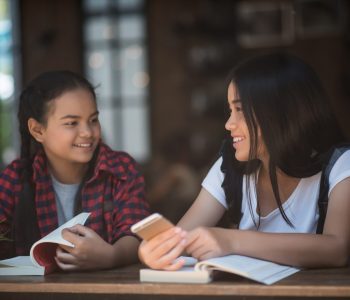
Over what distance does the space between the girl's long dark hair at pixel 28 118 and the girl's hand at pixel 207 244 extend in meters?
0.68

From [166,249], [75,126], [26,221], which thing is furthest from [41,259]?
[75,126]

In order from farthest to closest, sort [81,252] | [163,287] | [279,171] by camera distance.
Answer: [279,171] → [81,252] → [163,287]

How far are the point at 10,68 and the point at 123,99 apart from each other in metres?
1.28

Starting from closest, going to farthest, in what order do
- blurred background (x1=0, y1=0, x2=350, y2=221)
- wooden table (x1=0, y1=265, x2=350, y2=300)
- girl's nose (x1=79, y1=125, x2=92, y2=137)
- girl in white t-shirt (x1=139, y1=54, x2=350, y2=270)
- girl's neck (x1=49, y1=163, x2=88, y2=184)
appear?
wooden table (x1=0, y1=265, x2=350, y2=300), girl in white t-shirt (x1=139, y1=54, x2=350, y2=270), girl's nose (x1=79, y1=125, x2=92, y2=137), girl's neck (x1=49, y1=163, x2=88, y2=184), blurred background (x1=0, y1=0, x2=350, y2=221)

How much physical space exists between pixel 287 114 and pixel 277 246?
1.28 ft

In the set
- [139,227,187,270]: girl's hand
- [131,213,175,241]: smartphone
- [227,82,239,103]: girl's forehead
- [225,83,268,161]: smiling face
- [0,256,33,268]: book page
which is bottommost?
[0,256,33,268]: book page

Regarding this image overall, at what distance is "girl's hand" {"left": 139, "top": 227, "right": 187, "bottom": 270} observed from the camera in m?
1.40

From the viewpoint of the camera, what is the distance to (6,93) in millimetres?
7098

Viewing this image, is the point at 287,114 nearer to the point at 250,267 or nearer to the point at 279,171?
the point at 279,171

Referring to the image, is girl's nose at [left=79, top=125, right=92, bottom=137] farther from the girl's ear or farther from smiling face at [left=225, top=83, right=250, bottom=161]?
smiling face at [left=225, top=83, right=250, bottom=161]

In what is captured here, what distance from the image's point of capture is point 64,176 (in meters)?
2.11

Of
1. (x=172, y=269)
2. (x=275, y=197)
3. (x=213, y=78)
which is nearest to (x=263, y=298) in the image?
(x=172, y=269)

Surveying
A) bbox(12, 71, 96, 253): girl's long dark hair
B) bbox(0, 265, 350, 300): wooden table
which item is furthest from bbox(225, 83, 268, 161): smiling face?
bbox(12, 71, 96, 253): girl's long dark hair

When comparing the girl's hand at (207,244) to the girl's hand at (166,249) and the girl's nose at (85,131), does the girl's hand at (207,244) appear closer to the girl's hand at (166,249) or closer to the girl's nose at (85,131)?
the girl's hand at (166,249)
